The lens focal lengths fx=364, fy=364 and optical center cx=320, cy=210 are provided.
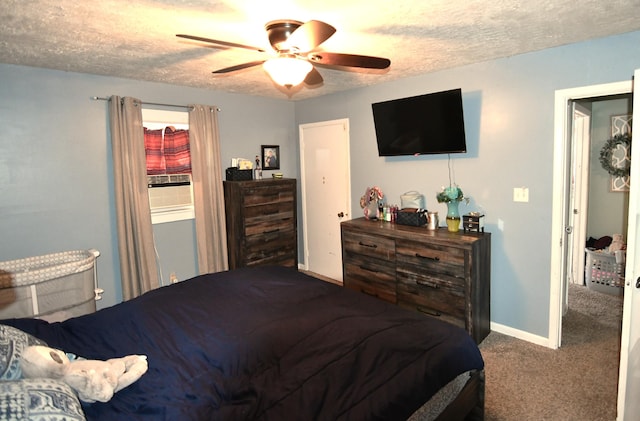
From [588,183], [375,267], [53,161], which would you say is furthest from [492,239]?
[53,161]

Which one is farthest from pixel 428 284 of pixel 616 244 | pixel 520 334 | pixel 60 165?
pixel 60 165

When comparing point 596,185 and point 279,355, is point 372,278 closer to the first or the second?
point 279,355

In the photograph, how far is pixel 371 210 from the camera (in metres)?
4.17

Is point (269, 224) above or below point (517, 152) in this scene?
below

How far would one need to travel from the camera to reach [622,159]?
4.17 metres

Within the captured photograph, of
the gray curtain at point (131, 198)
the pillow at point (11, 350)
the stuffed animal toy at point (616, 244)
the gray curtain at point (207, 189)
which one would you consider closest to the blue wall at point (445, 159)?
the gray curtain at point (131, 198)

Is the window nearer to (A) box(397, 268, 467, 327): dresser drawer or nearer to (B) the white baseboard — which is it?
(A) box(397, 268, 467, 327): dresser drawer

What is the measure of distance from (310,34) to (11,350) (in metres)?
1.89

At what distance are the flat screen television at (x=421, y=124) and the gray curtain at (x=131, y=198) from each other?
2.38 m

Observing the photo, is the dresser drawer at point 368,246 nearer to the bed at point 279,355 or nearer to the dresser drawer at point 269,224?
the dresser drawer at point 269,224

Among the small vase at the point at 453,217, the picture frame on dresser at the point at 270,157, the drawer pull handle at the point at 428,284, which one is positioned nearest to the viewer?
the drawer pull handle at the point at 428,284

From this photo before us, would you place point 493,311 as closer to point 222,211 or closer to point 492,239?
point 492,239

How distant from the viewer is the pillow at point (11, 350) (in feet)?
4.61

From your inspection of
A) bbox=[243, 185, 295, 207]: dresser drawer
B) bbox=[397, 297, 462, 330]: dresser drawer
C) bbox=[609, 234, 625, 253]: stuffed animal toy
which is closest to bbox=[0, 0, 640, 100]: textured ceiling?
bbox=[243, 185, 295, 207]: dresser drawer
